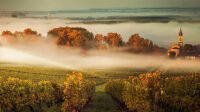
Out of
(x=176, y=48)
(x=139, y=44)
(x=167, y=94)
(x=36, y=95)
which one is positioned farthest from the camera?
(x=139, y=44)

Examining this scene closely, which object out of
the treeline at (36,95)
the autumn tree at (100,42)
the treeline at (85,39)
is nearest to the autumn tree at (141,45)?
the treeline at (85,39)

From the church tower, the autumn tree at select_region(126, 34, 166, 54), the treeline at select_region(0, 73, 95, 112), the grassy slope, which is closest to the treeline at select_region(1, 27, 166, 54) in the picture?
the autumn tree at select_region(126, 34, 166, 54)

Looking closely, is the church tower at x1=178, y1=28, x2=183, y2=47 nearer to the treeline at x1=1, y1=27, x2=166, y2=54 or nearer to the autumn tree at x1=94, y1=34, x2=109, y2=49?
the treeline at x1=1, y1=27, x2=166, y2=54

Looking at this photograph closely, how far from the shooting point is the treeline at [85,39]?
36.9 feet

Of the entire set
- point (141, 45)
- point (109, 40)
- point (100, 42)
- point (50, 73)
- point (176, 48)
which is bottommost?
point (50, 73)

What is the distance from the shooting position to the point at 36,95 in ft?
24.6

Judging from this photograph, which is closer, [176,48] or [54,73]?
[176,48]

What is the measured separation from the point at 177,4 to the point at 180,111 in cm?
671

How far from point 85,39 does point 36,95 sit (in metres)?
4.62

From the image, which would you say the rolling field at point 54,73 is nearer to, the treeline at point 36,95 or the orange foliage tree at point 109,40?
the orange foliage tree at point 109,40

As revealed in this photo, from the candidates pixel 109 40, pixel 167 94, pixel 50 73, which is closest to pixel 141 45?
pixel 109 40

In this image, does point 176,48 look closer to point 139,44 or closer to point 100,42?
point 139,44

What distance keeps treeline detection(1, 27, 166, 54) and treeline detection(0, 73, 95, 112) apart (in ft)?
9.71

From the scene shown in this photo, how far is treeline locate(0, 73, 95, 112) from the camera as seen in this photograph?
6113 millimetres
